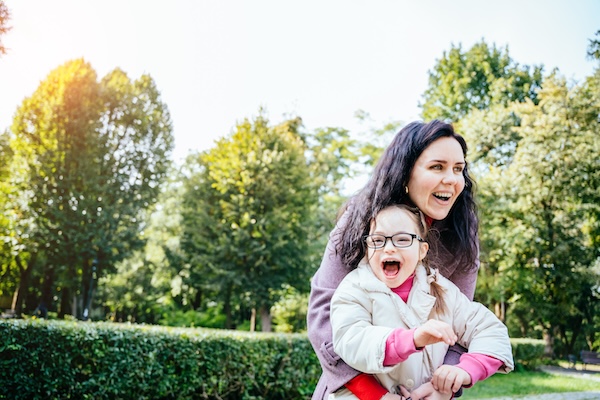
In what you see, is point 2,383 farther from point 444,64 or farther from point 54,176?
point 444,64

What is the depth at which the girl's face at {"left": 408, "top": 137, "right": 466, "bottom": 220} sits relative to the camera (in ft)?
6.42

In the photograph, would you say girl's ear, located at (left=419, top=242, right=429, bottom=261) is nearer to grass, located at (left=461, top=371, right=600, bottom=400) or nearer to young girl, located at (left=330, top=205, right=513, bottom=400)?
young girl, located at (left=330, top=205, right=513, bottom=400)

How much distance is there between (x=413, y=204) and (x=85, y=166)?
2187 cm

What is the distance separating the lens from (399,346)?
4.72ft

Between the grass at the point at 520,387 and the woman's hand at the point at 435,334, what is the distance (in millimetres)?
11078

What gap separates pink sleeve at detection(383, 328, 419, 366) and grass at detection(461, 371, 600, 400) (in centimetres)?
1103

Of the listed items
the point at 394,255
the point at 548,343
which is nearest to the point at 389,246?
the point at 394,255

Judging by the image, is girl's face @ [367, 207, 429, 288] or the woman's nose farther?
the woman's nose

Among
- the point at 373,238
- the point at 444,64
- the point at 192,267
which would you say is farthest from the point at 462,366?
the point at 444,64

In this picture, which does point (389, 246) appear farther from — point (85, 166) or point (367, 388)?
point (85, 166)

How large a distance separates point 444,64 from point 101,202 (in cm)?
2337

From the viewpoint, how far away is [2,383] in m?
6.15

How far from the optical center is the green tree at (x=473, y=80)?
29438 millimetres

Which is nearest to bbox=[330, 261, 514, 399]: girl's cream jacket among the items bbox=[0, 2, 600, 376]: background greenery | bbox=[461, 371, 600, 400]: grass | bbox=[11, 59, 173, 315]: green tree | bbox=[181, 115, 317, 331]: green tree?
bbox=[461, 371, 600, 400]: grass
